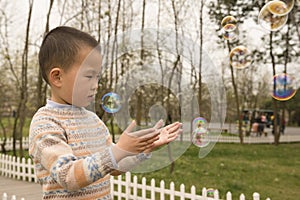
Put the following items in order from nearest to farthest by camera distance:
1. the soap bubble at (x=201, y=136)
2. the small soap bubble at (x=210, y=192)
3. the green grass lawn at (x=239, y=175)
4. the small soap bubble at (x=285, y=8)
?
the soap bubble at (x=201, y=136)
the small soap bubble at (x=210, y=192)
the small soap bubble at (x=285, y=8)
the green grass lawn at (x=239, y=175)

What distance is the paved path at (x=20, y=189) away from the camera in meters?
6.21

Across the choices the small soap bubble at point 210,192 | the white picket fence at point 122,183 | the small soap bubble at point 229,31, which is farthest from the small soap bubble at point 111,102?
the white picket fence at point 122,183

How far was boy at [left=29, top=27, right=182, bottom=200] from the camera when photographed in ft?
3.72

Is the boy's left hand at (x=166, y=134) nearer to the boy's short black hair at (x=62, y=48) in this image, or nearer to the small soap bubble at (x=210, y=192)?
the boy's short black hair at (x=62, y=48)

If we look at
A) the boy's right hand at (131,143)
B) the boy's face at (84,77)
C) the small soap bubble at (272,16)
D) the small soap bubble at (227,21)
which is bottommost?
the boy's right hand at (131,143)

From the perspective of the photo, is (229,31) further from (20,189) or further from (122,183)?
(20,189)

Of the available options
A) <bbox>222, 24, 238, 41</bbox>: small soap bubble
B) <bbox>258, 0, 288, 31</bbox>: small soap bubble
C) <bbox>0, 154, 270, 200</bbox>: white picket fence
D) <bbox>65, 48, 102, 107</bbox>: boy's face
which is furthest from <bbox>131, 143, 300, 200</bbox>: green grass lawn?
<bbox>65, 48, 102, 107</bbox>: boy's face

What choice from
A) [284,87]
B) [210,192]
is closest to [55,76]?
[210,192]

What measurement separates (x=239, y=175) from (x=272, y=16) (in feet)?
14.4

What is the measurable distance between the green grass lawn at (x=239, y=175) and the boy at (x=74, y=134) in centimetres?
396

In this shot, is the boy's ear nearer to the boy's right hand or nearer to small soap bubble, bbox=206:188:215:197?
the boy's right hand

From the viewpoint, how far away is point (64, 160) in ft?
3.81

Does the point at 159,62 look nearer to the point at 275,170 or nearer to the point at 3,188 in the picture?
the point at 3,188

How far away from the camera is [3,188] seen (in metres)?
6.91
